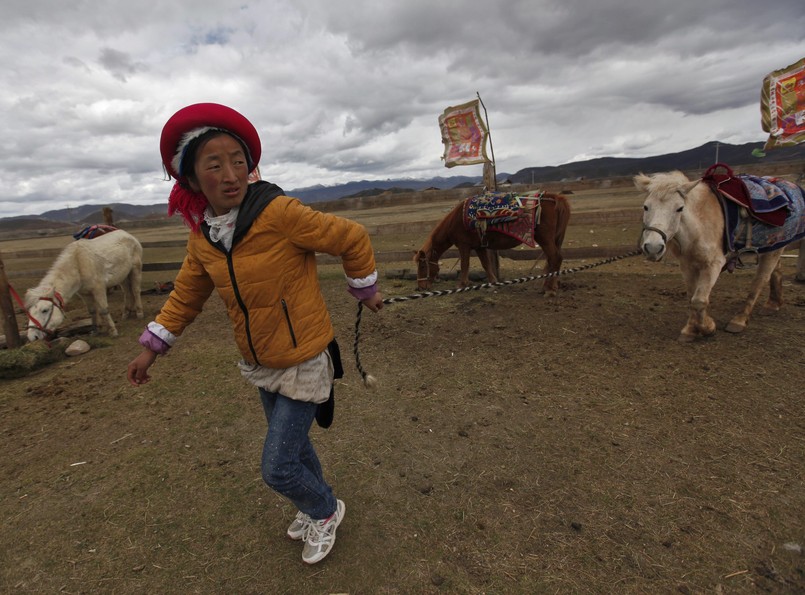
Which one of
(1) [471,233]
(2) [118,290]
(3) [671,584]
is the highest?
(1) [471,233]

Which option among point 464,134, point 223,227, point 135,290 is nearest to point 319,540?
point 223,227

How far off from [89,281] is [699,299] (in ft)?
26.8

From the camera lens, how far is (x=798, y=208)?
454 cm

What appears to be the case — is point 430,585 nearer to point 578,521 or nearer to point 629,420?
point 578,521

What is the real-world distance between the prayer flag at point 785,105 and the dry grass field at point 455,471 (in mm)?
3758

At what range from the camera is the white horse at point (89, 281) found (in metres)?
5.39

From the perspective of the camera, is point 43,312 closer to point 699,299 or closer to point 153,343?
point 153,343

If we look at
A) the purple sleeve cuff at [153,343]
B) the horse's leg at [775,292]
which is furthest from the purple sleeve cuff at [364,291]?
Answer: the horse's leg at [775,292]

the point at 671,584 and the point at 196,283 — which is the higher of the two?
the point at 196,283

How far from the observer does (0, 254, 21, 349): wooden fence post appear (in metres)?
5.14

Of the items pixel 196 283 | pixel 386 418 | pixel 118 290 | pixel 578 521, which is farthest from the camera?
pixel 118 290

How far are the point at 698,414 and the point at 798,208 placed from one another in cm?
331

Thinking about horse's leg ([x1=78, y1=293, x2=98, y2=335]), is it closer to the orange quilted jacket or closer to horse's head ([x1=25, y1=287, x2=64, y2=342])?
horse's head ([x1=25, y1=287, x2=64, y2=342])

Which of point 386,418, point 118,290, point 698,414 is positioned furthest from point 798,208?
point 118,290
